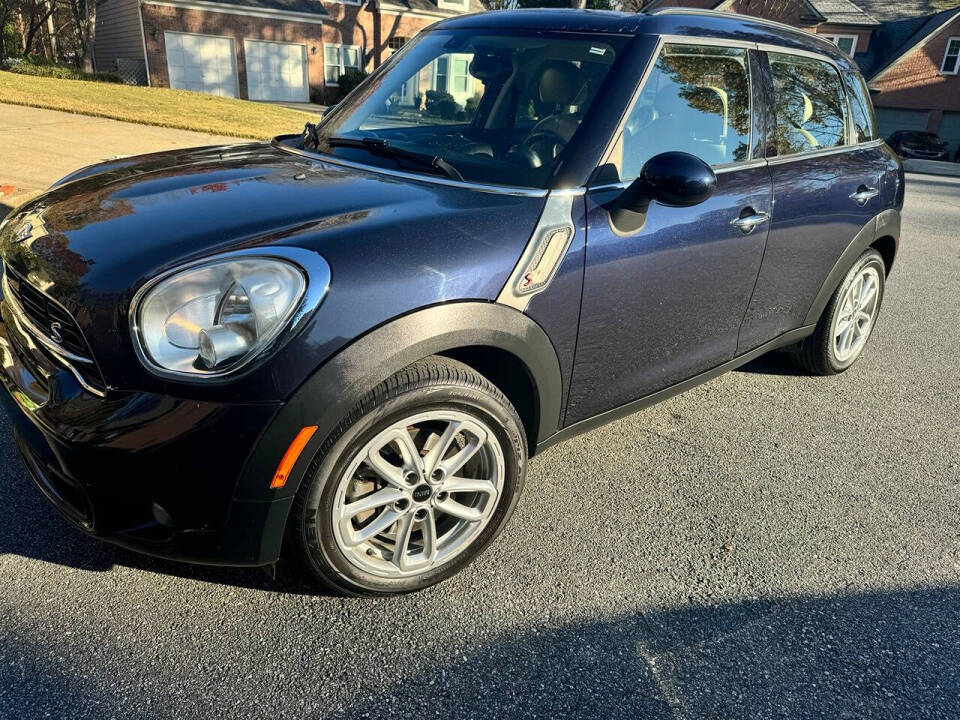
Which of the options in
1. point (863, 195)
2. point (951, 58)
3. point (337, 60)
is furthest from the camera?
point (951, 58)

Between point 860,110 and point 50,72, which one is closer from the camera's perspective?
point 860,110

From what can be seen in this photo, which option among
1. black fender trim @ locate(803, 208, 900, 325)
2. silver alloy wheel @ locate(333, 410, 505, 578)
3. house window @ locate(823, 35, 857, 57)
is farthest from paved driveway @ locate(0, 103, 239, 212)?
house window @ locate(823, 35, 857, 57)

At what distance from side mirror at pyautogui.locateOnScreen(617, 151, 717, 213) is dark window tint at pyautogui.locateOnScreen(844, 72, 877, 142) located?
6.67ft

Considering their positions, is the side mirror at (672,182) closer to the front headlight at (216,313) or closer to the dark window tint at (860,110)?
the front headlight at (216,313)

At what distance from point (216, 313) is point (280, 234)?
1.00ft

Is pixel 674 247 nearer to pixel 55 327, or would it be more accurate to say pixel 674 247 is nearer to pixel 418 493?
pixel 418 493

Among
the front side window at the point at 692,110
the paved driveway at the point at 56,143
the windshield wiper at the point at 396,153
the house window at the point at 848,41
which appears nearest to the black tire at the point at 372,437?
the windshield wiper at the point at 396,153

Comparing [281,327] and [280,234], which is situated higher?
[280,234]

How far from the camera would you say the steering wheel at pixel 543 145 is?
2.55m

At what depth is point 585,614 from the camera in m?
2.26

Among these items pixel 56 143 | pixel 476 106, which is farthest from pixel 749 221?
A: pixel 56 143

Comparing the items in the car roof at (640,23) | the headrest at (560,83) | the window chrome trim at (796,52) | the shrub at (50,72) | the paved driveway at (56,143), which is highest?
the car roof at (640,23)

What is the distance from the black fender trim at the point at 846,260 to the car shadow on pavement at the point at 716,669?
175 centimetres

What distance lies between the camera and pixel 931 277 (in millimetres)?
7000
